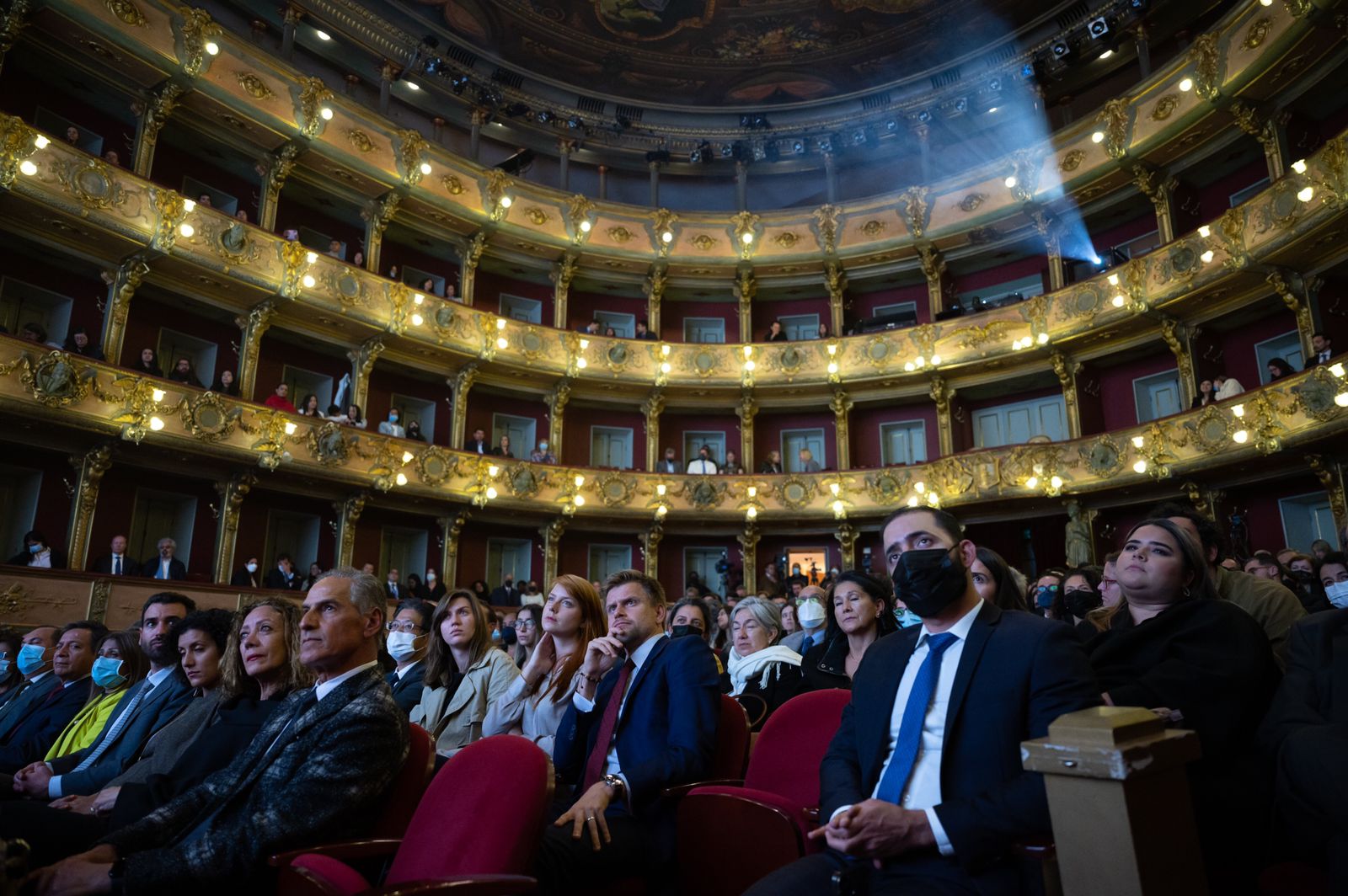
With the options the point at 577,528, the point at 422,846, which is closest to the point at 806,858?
the point at 422,846

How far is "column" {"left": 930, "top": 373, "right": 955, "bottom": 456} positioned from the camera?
18.3 m

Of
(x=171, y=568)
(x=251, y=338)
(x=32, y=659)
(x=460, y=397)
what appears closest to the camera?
(x=32, y=659)

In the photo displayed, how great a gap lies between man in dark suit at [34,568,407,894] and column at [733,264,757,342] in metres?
17.5

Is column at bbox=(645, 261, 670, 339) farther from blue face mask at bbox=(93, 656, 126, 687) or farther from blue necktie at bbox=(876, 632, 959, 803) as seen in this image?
blue necktie at bbox=(876, 632, 959, 803)

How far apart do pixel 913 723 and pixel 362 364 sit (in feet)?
52.6

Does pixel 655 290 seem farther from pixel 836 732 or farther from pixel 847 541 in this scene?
pixel 836 732

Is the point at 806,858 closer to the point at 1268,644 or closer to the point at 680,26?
the point at 1268,644

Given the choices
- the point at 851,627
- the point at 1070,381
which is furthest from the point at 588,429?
the point at 851,627

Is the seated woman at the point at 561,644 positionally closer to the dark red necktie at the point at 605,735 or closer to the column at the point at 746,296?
the dark red necktie at the point at 605,735

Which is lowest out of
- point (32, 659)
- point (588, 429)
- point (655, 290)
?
point (32, 659)

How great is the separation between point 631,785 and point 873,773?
96 centimetres

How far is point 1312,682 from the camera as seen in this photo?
8.17 ft

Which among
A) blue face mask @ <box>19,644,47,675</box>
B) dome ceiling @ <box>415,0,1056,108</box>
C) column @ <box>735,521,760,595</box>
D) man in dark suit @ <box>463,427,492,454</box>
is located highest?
dome ceiling @ <box>415,0,1056,108</box>

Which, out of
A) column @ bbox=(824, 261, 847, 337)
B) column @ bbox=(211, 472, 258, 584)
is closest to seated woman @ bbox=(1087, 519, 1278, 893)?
column @ bbox=(211, 472, 258, 584)
